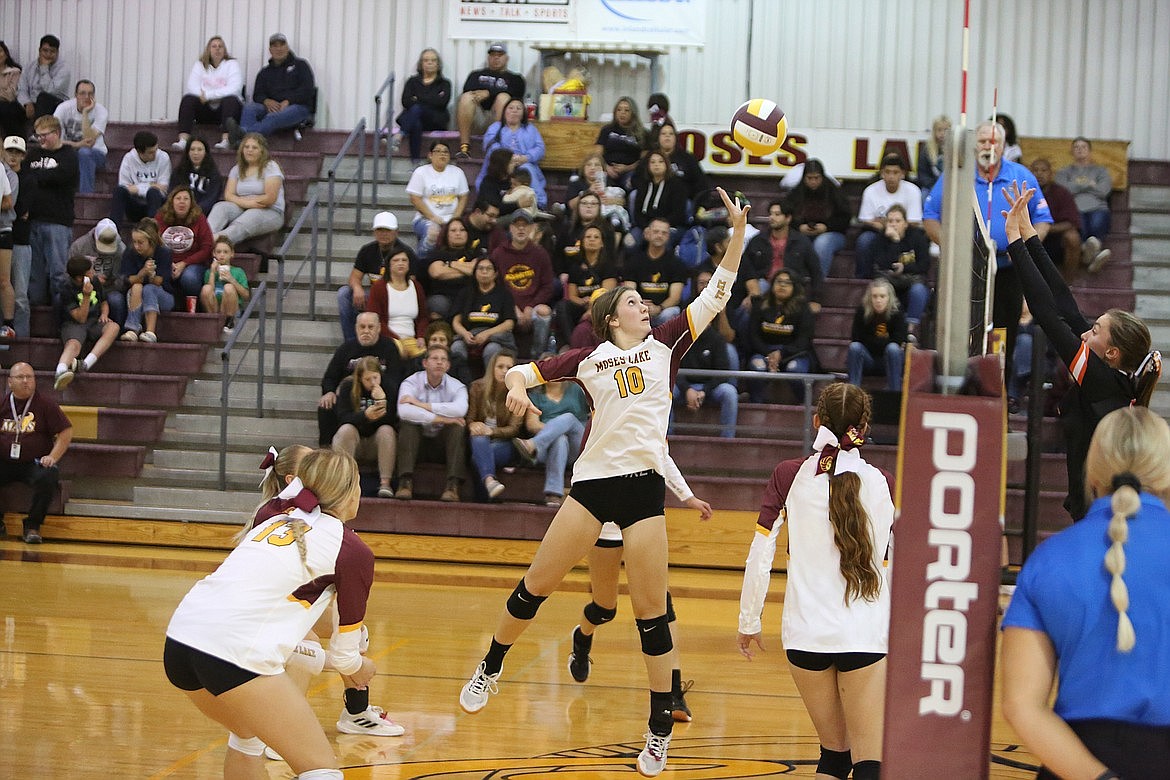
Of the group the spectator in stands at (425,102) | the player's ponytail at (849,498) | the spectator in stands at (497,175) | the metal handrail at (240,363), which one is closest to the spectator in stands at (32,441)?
the metal handrail at (240,363)

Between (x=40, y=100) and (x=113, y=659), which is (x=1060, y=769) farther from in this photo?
(x=40, y=100)

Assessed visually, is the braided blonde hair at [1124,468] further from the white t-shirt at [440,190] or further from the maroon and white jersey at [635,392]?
the white t-shirt at [440,190]

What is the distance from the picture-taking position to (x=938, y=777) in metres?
2.50

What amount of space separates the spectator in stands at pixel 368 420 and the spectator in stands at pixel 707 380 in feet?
7.87

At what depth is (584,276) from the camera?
1154 centimetres

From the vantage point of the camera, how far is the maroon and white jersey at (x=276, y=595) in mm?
3760

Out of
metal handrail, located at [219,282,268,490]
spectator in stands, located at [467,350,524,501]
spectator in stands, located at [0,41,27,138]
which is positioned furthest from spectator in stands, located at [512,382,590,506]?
spectator in stands, located at [0,41,27,138]

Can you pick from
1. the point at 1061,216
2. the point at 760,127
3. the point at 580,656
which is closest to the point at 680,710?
the point at 580,656

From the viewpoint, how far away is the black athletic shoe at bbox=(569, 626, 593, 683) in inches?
256

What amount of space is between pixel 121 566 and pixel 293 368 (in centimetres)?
289

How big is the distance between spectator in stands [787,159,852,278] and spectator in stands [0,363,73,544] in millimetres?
6908

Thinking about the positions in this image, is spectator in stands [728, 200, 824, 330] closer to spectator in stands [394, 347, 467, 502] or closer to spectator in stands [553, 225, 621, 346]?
spectator in stands [553, 225, 621, 346]

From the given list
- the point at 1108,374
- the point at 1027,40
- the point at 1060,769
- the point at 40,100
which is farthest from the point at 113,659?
the point at 1027,40

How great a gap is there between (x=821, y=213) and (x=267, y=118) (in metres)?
6.43
